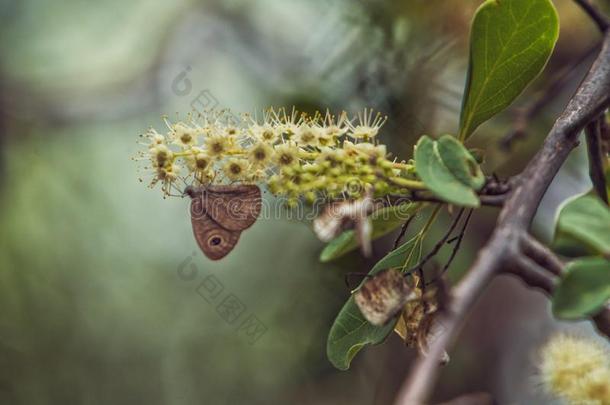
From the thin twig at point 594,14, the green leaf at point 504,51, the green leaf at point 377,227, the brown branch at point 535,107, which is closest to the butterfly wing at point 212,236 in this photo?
A: the green leaf at point 377,227

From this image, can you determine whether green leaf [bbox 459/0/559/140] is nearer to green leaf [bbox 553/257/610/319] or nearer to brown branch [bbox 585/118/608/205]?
brown branch [bbox 585/118/608/205]

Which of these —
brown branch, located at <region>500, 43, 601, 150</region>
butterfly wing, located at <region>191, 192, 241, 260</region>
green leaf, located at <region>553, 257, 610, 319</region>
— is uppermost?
butterfly wing, located at <region>191, 192, 241, 260</region>

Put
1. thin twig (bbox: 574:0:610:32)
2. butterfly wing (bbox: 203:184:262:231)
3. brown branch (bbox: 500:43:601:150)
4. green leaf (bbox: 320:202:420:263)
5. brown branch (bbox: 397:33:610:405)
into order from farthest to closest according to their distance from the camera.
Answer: brown branch (bbox: 500:43:601:150) → thin twig (bbox: 574:0:610:32) → butterfly wing (bbox: 203:184:262:231) → green leaf (bbox: 320:202:420:263) → brown branch (bbox: 397:33:610:405)

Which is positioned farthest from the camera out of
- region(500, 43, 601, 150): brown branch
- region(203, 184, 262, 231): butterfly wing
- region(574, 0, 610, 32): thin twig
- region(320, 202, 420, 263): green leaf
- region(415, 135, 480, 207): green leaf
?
region(500, 43, 601, 150): brown branch

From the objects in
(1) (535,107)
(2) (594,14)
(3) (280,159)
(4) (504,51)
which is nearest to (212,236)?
(3) (280,159)

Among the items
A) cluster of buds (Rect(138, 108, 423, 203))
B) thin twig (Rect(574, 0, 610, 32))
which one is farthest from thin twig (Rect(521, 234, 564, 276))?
thin twig (Rect(574, 0, 610, 32))

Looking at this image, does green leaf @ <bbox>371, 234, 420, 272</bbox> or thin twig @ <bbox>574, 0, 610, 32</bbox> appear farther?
thin twig @ <bbox>574, 0, 610, 32</bbox>
